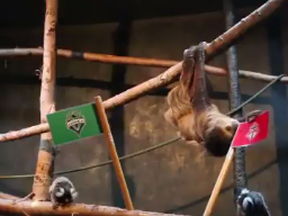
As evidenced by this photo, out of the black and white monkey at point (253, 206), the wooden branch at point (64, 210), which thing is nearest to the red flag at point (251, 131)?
the black and white monkey at point (253, 206)

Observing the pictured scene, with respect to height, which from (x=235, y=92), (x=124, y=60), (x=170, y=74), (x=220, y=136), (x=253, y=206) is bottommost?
(x=253, y=206)

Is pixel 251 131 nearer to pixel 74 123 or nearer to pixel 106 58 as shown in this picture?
pixel 74 123

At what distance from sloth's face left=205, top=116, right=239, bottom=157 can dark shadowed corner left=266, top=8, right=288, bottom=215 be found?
1183 millimetres

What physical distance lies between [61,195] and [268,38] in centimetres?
139

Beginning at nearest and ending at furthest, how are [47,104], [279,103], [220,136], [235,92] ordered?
[220,136]
[47,104]
[235,92]
[279,103]

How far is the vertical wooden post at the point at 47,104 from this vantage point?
1.63m

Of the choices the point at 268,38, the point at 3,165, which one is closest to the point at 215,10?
the point at 268,38

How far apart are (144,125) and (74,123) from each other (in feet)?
3.89

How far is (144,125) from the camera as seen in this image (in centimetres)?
249

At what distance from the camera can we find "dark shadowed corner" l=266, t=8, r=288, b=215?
7.45 ft

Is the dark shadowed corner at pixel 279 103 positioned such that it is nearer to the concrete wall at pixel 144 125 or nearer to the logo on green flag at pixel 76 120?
the concrete wall at pixel 144 125

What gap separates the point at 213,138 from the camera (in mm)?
1163

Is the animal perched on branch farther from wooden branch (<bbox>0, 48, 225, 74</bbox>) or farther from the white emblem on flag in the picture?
wooden branch (<bbox>0, 48, 225, 74</bbox>)

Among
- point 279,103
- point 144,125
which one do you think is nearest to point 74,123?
point 144,125
